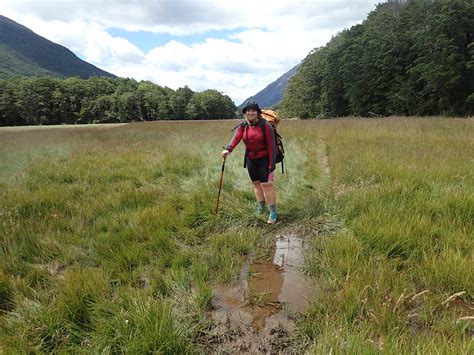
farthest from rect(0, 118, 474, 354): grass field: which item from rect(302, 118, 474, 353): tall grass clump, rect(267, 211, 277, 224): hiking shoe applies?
rect(267, 211, 277, 224): hiking shoe

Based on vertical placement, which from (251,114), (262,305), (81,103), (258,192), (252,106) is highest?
(81,103)

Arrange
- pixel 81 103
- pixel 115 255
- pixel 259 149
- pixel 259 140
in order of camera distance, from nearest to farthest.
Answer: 1. pixel 115 255
2. pixel 259 140
3. pixel 259 149
4. pixel 81 103

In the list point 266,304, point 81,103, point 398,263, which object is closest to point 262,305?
point 266,304

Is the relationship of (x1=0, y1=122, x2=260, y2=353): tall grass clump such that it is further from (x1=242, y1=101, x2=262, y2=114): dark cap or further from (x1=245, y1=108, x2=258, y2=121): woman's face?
(x1=242, y1=101, x2=262, y2=114): dark cap

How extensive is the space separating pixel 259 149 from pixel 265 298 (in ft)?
8.25

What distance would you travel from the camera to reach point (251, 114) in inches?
182

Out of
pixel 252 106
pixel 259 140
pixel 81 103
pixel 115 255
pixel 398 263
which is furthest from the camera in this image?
pixel 81 103

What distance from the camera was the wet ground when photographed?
2.44 meters

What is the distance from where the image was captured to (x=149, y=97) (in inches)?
3656

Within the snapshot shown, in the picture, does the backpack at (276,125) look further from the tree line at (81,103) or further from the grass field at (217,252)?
the tree line at (81,103)

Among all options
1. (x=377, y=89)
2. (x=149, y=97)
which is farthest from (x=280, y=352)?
(x=149, y=97)

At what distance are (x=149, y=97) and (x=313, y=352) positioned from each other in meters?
98.5

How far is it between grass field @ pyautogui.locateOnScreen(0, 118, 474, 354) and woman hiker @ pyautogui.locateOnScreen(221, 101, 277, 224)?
47cm

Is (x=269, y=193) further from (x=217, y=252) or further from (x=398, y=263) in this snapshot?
(x=398, y=263)
